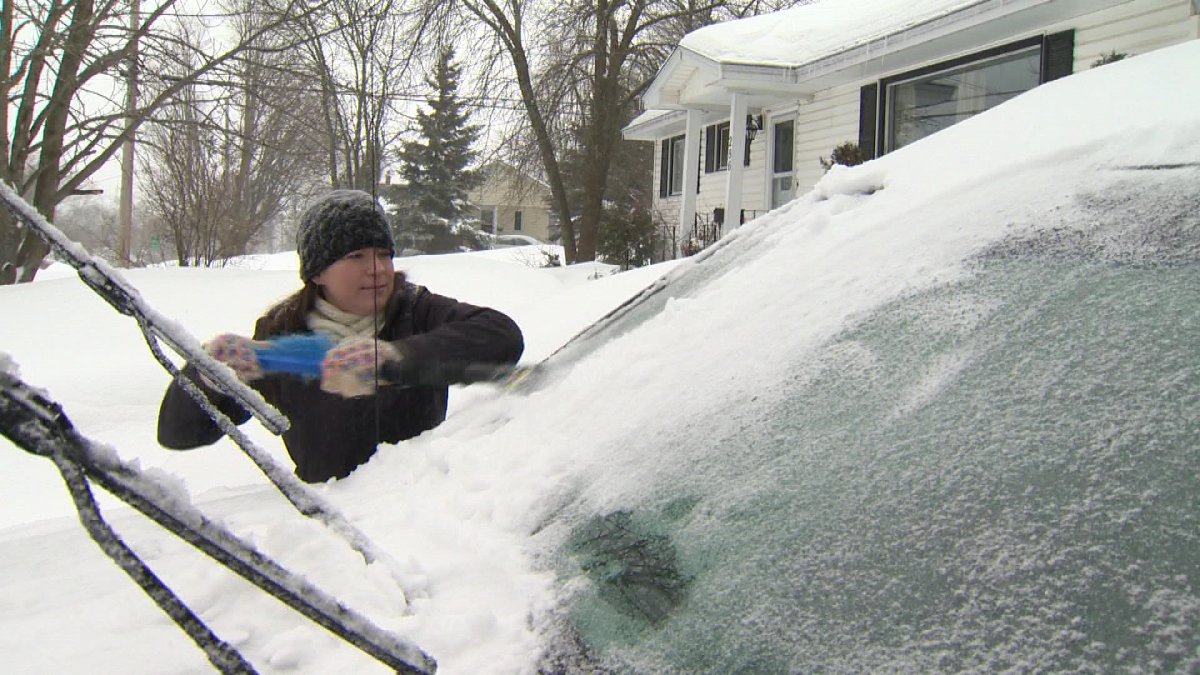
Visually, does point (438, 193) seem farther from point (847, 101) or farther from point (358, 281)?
point (358, 281)

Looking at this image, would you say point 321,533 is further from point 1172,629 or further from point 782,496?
point 1172,629

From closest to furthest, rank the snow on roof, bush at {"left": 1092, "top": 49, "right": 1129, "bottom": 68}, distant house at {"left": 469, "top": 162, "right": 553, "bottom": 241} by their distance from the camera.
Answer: bush at {"left": 1092, "top": 49, "right": 1129, "bottom": 68}, the snow on roof, distant house at {"left": 469, "top": 162, "right": 553, "bottom": 241}

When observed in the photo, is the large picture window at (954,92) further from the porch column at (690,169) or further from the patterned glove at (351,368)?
the patterned glove at (351,368)

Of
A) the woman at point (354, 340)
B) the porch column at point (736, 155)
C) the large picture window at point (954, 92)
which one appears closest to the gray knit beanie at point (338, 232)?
the woman at point (354, 340)

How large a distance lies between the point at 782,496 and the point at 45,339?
7533 mm

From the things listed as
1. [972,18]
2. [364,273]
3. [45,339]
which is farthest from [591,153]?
[364,273]

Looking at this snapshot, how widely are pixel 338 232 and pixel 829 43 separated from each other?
10409 mm

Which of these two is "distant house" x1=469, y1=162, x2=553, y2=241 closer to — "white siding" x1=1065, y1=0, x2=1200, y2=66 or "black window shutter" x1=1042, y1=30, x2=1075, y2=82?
"black window shutter" x1=1042, y1=30, x2=1075, y2=82

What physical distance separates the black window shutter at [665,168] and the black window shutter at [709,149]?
1932 millimetres

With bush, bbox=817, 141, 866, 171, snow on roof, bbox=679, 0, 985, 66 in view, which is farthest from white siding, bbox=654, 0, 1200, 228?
bush, bbox=817, 141, 866, 171

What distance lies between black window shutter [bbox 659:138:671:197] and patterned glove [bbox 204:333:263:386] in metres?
17.4

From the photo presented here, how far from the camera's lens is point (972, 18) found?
27.5ft

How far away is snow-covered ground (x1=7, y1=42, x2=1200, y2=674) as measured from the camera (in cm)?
94

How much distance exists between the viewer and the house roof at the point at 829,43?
8.38 metres
